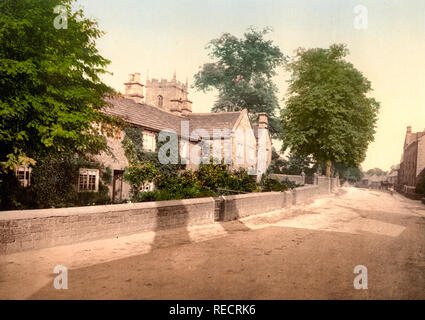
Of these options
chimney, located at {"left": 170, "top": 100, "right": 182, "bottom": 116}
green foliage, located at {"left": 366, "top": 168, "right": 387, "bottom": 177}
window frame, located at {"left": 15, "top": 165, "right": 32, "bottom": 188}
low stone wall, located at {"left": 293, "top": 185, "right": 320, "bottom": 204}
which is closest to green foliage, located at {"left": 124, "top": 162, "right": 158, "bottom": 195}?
window frame, located at {"left": 15, "top": 165, "right": 32, "bottom": 188}

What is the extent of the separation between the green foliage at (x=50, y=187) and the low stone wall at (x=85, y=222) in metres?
5.29

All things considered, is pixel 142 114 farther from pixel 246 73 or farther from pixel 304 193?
pixel 246 73

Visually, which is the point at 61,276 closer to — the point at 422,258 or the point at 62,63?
the point at 62,63

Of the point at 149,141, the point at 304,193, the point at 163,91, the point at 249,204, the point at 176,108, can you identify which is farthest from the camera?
the point at 163,91

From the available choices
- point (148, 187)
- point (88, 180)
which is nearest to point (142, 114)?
point (148, 187)

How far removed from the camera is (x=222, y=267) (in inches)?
242

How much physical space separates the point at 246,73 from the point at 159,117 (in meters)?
25.2

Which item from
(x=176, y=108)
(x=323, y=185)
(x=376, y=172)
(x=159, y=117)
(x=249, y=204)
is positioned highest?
(x=176, y=108)

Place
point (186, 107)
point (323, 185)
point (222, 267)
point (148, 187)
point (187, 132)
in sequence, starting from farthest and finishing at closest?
point (186, 107), point (323, 185), point (187, 132), point (148, 187), point (222, 267)

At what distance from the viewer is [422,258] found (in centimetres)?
751

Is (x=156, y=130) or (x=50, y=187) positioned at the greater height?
(x=156, y=130)

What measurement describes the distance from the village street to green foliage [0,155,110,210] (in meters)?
6.31

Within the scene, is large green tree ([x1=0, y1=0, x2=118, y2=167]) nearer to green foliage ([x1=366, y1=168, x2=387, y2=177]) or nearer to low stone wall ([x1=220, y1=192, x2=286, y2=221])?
low stone wall ([x1=220, y1=192, x2=286, y2=221])

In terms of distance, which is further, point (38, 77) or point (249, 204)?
point (249, 204)
